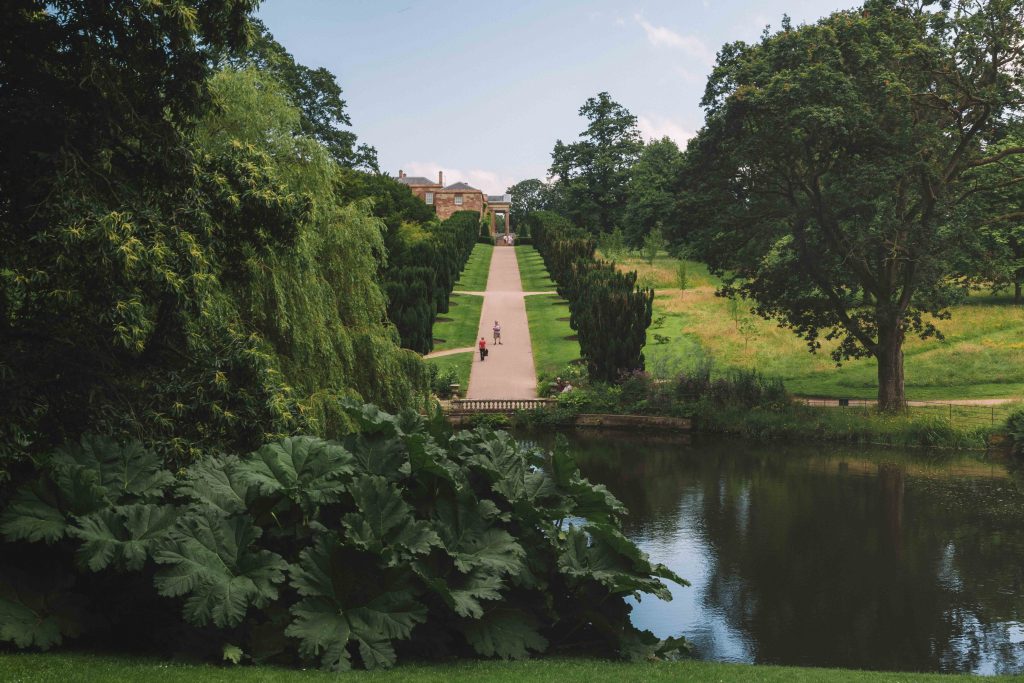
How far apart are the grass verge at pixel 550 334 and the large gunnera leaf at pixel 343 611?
26.6 metres

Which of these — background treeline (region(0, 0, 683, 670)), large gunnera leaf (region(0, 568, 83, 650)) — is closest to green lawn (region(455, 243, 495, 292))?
background treeline (region(0, 0, 683, 670))

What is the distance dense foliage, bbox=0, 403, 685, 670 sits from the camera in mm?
8742

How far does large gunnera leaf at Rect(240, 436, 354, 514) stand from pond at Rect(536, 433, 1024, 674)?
223 inches

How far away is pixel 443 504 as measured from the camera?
10.4m

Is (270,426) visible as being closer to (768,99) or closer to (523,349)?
(768,99)

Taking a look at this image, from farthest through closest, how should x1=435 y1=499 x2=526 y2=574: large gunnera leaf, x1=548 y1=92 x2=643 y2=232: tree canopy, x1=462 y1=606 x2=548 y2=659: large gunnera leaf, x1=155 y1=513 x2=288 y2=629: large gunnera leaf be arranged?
1. x1=548 y1=92 x2=643 y2=232: tree canopy
2. x1=435 y1=499 x2=526 y2=574: large gunnera leaf
3. x1=462 y1=606 x2=548 y2=659: large gunnera leaf
4. x1=155 y1=513 x2=288 y2=629: large gunnera leaf

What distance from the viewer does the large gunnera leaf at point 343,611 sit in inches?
350

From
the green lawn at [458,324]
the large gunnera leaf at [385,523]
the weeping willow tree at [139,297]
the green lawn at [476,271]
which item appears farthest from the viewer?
the green lawn at [476,271]

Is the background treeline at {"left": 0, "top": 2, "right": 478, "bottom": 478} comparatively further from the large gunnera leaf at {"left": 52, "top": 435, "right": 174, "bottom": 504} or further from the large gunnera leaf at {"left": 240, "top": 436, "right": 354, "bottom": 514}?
the large gunnera leaf at {"left": 240, "top": 436, "right": 354, "bottom": 514}

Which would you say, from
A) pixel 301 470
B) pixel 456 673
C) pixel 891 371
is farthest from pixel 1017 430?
pixel 301 470

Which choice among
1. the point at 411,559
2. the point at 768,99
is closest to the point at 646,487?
the point at 768,99

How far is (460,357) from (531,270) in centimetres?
3122

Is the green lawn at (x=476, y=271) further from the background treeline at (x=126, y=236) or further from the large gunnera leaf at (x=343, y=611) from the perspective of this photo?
the large gunnera leaf at (x=343, y=611)

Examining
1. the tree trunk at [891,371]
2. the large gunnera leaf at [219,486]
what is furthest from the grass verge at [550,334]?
the large gunnera leaf at [219,486]
